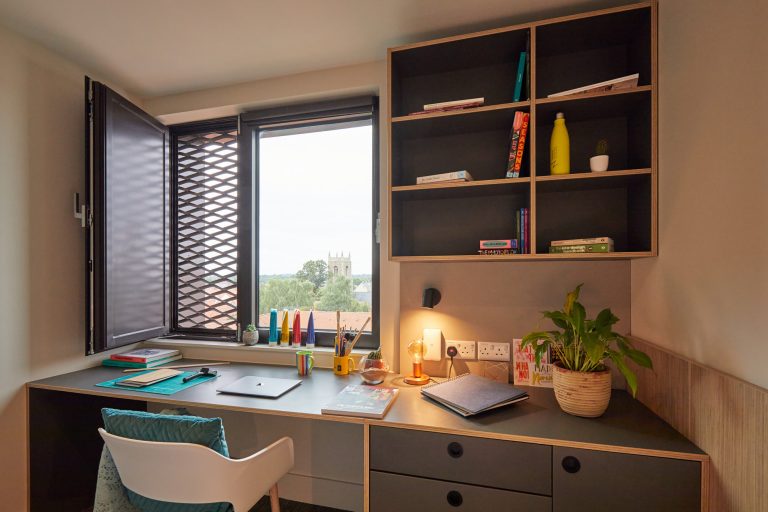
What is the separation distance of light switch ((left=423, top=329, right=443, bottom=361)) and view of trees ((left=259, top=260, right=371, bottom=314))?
43 cm

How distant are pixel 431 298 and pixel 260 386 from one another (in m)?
0.90

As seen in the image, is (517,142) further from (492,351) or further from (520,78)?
(492,351)

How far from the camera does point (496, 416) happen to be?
1.28m

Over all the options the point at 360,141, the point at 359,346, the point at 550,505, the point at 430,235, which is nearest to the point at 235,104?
the point at 360,141

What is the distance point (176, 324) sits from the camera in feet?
7.96

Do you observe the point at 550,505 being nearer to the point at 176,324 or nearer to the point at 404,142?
the point at 404,142

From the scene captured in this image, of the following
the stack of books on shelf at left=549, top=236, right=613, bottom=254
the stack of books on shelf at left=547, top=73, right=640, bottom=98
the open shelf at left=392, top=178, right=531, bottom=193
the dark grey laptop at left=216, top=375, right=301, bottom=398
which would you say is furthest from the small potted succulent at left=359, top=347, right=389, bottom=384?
the stack of books on shelf at left=547, top=73, right=640, bottom=98

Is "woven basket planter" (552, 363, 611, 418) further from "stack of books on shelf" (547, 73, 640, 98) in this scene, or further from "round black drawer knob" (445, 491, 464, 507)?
"stack of books on shelf" (547, 73, 640, 98)

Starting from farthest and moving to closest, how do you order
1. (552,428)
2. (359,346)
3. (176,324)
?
(176,324)
(359,346)
(552,428)

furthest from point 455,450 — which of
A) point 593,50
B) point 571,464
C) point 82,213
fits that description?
point 82,213

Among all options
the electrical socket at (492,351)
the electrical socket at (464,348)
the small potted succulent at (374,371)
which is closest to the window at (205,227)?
the small potted succulent at (374,371)

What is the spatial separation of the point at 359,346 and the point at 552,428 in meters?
1.09

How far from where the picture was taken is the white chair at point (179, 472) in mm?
1084

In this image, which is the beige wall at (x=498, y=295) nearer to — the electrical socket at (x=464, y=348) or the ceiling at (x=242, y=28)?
the electrical socket at (x=464, y=348)
